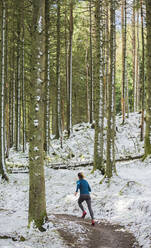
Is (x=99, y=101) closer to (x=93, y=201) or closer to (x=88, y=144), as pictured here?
(x=93, y=201)

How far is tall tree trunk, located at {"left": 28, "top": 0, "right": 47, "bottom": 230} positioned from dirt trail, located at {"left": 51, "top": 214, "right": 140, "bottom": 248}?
691 millimetres

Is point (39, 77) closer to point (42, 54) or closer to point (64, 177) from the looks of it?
point (42, 54)

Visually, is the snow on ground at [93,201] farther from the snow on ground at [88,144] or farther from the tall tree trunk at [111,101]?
the snow on ground at [88,144]

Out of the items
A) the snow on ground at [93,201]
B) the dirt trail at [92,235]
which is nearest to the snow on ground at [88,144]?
the snow on ground at [93,201]

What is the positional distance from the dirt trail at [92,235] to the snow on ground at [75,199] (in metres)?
0.22

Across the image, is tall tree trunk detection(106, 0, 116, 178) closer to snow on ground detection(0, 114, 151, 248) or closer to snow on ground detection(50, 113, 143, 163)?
snow on ground detection(0, 114, 151, 248)

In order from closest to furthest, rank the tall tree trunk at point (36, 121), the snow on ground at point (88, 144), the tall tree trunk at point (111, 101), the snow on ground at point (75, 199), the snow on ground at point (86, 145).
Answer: the snow on ground at point (75, 199) < the tall tree trunk at point (36, 121) < the tall tree trunk at point (111, 101) < the snow on ground at point (86, 145) < the snow on ground at point (88, 144)

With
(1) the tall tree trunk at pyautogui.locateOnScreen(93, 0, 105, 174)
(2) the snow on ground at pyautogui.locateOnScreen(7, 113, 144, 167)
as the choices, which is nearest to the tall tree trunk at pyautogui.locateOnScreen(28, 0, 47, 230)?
(1) the tall tree trunk at pyautogui.locateOnScreen(93, 0, 105, 174)

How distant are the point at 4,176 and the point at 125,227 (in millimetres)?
7286

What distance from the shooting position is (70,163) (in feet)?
51.6

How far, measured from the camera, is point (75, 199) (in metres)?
9.96

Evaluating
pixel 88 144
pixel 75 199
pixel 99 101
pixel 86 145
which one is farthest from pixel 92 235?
pixel 88 144

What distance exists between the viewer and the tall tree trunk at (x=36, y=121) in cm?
682

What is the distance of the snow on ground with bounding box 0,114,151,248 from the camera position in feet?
21.0
